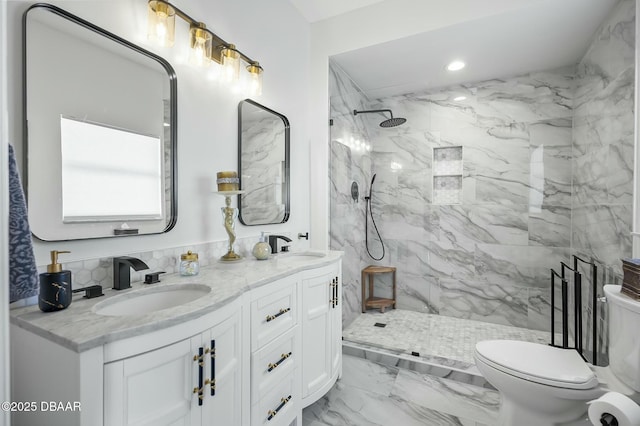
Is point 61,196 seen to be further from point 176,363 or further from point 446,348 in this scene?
point 446,348

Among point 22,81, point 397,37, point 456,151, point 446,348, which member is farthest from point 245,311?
point 456,151

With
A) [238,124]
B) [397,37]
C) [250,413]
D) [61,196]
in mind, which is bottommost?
[250,413]

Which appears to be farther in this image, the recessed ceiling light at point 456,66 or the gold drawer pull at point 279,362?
the recessed ceiling light at point 456,66

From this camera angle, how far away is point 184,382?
2.91ft

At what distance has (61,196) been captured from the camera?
109 centimetres

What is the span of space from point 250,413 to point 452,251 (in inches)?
107

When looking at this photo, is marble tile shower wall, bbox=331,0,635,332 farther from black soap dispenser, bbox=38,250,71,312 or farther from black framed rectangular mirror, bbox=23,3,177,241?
black soap dispenser, bbox=38,250,71,312

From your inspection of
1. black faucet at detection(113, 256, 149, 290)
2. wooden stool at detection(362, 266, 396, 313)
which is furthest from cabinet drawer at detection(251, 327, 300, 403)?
wooden stool at detection(362, 266, 396, 313)

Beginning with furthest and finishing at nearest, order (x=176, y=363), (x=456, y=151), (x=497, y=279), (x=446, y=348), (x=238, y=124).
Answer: (x=456, y=151), (x=497, y=279), (x=446, y=348), (x=238, y=124), (x=176, y=363)

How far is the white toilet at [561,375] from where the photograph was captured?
4.18 ft

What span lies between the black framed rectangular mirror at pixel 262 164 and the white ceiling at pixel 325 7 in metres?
0.98

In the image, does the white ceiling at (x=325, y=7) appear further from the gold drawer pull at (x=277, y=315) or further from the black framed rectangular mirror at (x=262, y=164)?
the gold drawer pull at (x=277, y=315)

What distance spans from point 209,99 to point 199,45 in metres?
0.27

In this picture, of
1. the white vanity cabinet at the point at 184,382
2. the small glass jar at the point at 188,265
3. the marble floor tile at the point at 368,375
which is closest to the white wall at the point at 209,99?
the small glass jar at the point at 188,265
